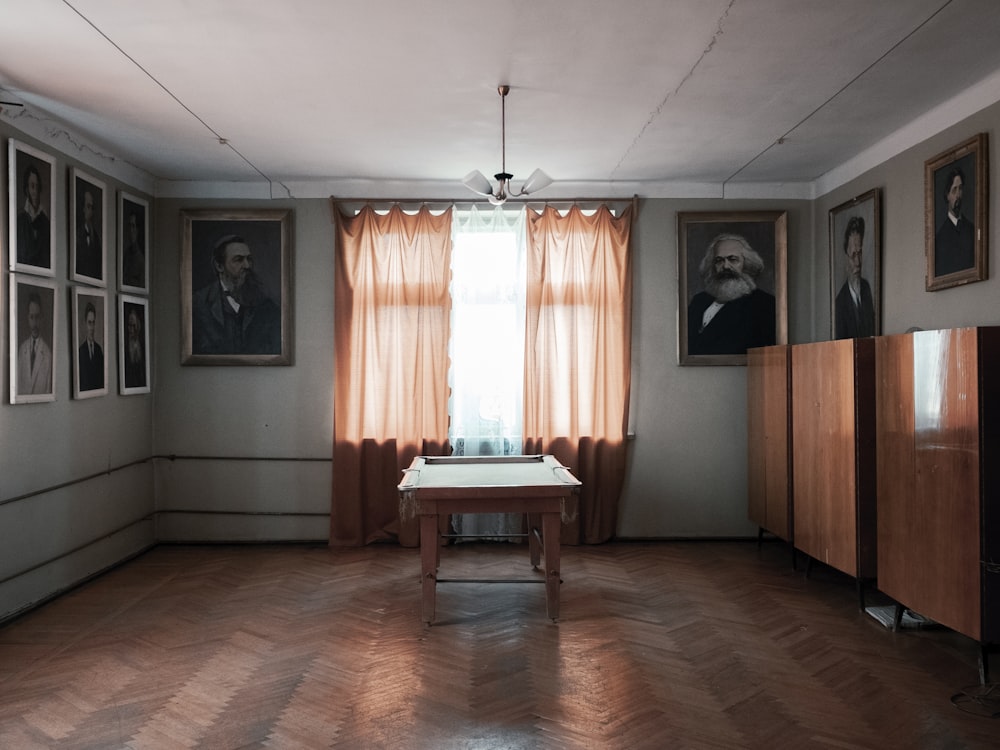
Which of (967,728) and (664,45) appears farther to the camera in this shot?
(664,45)

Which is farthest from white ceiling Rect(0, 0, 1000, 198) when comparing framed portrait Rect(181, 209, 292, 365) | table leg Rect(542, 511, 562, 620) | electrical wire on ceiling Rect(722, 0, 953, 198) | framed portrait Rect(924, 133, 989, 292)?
table leg Rect(542, 511, 562, 620)

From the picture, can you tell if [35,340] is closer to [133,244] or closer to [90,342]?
[90,342]

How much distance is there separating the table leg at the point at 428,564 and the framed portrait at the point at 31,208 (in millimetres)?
2842

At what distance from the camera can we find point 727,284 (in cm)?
645

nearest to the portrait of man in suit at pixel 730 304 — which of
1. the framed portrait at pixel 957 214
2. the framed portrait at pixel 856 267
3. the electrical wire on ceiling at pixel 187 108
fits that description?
the framed portrait at pixel 856 267

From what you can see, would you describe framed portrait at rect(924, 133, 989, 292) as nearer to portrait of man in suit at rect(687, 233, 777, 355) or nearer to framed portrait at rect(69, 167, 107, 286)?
portrait of man in suit at rect(687, 233, 777, 355)

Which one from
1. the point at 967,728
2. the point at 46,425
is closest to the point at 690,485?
the point at 967,728

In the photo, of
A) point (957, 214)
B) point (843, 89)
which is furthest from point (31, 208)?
point (957, 214)

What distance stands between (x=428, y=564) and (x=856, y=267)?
3.80m

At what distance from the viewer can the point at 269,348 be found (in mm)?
6387

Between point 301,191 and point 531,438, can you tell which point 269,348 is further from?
point 531,438

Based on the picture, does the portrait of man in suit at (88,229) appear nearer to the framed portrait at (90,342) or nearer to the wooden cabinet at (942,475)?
the framed portrait at (90,342)

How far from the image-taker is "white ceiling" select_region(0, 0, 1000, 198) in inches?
132

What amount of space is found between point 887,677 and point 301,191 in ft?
17.8
